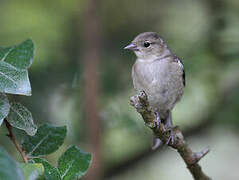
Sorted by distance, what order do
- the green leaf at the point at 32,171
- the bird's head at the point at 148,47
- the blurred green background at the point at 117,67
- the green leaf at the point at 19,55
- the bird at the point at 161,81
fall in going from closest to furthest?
the green leaf at the point at 32,171 < the green leaf at the point at 19,55 < the bird at the point at 161,81 < the bird's head at the point at 148,47 < the blurred green background at the point at 117,67

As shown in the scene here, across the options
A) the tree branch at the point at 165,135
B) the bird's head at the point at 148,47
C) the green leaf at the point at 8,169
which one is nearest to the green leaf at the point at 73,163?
the green leaf at the point at 8,169

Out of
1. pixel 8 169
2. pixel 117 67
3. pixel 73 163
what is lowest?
pixel 117 67

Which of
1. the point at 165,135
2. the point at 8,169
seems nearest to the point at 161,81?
the point at 165,135

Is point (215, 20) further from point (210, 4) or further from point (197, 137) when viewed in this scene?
point (197, 137)

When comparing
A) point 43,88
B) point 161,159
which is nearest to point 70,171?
point 43,88

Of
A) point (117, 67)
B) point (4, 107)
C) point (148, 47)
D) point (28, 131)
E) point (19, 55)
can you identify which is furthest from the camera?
point (117, 67)

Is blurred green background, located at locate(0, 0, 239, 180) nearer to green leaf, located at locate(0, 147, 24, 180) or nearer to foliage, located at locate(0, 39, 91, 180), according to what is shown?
foliage, located at locate(0, 39, 91, 180)

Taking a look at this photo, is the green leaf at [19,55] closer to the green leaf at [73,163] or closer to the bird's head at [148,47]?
the green leaf at [73,163]

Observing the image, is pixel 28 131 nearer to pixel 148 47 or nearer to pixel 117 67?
pixel 148 47
